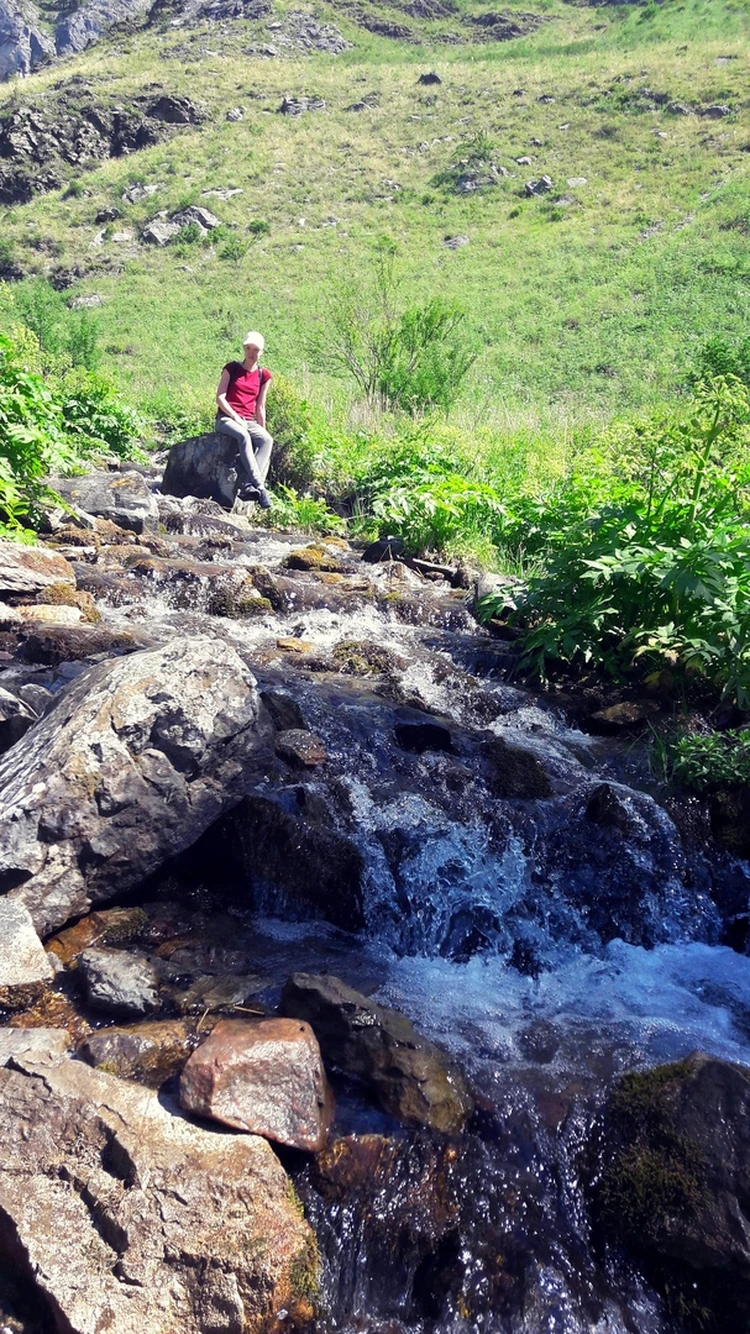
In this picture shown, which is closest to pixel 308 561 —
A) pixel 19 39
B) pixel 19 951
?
pixel 19 951

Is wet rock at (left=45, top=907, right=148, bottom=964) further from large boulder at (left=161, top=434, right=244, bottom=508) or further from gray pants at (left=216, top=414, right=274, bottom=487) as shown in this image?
large boulder at (left=161, top=434, right=244, bottom=508)

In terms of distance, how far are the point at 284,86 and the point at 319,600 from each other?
61837 millimetres

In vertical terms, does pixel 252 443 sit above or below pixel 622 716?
above

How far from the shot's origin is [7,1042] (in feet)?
9.11

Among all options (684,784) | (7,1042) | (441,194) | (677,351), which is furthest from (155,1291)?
(441,194)

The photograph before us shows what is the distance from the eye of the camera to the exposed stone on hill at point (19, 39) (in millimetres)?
97062

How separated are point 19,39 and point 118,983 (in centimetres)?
12647

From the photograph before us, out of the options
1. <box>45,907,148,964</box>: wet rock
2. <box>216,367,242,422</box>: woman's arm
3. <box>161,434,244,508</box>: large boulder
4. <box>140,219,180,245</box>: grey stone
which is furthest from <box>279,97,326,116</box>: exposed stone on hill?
<box>45,907,148,964</box>: wet rock

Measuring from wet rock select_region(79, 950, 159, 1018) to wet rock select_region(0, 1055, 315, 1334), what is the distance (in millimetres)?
417

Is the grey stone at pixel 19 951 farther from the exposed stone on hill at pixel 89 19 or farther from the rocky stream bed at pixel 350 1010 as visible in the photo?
the exposed stone on hill at pixel 89 19

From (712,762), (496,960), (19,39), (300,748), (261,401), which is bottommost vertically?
(496,960)

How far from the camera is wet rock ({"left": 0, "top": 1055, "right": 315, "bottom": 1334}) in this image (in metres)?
2.18

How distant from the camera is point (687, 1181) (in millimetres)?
2547

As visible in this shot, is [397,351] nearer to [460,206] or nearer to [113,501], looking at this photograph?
[113,501]
